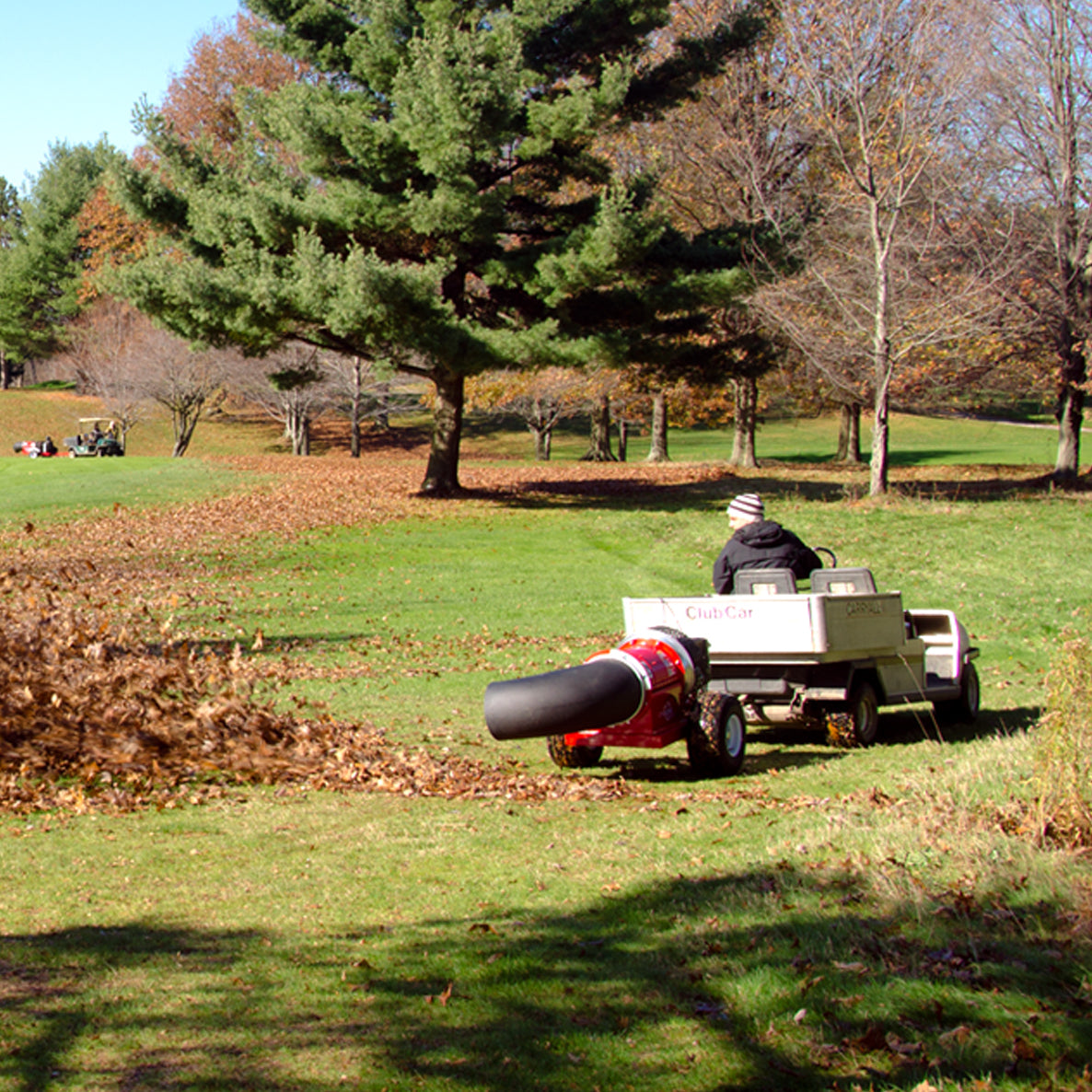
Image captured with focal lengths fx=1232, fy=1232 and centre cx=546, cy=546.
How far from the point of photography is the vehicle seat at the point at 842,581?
33.7ft

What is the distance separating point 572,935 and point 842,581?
5.82m

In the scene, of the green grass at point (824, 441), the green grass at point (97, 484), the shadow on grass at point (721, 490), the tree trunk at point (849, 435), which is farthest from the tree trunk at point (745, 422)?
the green grass at point (97, 484)

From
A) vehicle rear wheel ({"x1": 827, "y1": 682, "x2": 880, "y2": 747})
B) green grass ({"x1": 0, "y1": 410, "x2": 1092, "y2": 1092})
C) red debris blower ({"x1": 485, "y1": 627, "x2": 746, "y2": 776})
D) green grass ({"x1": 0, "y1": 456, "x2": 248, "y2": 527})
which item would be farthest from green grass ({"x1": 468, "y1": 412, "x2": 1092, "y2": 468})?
green grass ({"x1": 0, "y1": 410, "x2": 1092, "y2": 1092})

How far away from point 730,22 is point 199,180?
13.0 metres

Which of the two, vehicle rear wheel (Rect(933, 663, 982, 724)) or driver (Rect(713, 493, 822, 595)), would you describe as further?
vehicle rear wheel (Rect(933, 663, 982, 724))

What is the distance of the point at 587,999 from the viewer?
4.50 metres

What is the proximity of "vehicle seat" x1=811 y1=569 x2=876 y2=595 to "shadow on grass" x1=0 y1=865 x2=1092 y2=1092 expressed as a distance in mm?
5022

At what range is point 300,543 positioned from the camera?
24.1 meters

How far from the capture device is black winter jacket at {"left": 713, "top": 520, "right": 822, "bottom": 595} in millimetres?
10195

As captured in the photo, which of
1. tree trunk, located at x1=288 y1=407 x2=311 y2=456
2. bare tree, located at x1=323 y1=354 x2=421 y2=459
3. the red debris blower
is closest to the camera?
the red debris blower

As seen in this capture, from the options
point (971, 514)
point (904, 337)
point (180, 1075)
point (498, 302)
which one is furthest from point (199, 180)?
point (180, 1075)

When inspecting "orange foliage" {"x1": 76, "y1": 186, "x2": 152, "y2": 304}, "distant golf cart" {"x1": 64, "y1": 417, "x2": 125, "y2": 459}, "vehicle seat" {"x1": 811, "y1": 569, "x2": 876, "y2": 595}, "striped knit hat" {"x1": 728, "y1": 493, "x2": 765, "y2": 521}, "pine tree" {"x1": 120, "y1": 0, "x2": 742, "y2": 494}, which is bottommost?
"vehicle seat" {"x1": 811, "y1": 569, "x2": 876, "y2": 595}

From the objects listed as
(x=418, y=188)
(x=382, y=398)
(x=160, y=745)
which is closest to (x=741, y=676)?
(x=160, y=745)

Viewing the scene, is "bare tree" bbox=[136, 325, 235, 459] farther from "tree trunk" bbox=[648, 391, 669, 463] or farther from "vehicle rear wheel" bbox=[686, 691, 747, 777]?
"vehicle rear wheel" bbox=[686, 691, 747, 777]
